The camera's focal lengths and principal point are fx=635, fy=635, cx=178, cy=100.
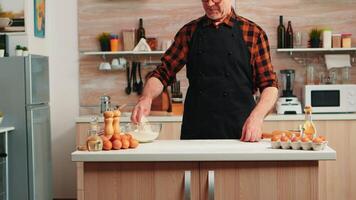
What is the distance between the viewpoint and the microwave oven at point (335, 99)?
5469 mm

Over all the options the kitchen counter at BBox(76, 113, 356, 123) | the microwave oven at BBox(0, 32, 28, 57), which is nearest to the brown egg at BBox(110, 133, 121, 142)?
the kitchen counter at BBox(76, 113, 356, 123)

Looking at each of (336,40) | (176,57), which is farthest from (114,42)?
(176,57)

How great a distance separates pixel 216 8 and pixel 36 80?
8.16 feet

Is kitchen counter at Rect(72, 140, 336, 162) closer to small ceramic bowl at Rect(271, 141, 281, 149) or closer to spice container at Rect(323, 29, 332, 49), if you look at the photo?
small ceramic bowl at Rect(271, 141, 281, 149)

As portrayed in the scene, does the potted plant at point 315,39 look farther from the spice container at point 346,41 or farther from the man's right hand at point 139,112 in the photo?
the man's right hand at point 139,112

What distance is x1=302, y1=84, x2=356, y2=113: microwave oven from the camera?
17.9 ft

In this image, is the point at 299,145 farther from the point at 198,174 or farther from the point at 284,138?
the point at 198,174

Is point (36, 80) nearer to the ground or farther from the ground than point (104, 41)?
nearer to the ground

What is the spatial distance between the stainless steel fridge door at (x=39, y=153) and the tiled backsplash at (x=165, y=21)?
0.73m

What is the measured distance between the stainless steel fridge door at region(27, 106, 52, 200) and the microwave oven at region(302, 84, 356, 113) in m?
2.26

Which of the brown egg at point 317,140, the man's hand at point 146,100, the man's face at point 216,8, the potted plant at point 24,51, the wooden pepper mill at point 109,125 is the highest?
the man's face at point 216,8

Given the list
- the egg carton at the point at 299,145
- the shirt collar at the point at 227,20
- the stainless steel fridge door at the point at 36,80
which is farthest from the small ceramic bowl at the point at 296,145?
the stainless steel fridge door at the point at 36,80

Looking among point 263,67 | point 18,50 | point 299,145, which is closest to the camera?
point 299,145

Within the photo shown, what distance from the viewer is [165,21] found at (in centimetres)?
589
